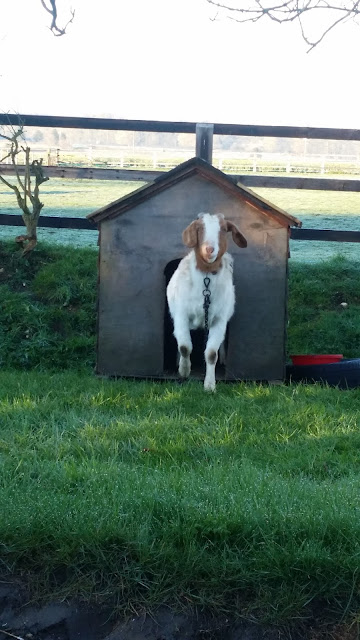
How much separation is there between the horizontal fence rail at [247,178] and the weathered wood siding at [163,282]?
92.2 inches

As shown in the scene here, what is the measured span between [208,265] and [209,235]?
0.31 m

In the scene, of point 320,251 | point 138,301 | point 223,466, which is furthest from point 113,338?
point 320,251

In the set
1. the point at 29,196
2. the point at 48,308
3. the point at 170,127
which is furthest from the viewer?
the point at 170,127

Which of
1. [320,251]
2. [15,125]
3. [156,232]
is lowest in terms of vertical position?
[320,251]

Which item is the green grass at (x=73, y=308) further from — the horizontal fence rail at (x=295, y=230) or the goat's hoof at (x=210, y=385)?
the goat's hoof at (x=210, y=385)

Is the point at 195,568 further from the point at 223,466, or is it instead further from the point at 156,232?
the point at 156,232

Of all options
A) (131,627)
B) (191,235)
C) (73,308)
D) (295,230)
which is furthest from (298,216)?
(131,627)

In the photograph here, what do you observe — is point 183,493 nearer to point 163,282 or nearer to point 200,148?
point 163,282

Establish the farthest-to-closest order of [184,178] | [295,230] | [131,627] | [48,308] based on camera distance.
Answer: [295,230] → [48,308] → [184,178] → [131,627]

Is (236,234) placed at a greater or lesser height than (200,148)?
lesser

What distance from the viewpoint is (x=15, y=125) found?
11.0 meters

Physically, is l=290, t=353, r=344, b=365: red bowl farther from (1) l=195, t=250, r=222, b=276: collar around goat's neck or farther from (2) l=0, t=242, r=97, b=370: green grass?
(2) l=0, t=242, r=97, b=370: green grass

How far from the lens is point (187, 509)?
400 cm

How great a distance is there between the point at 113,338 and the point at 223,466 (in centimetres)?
346
